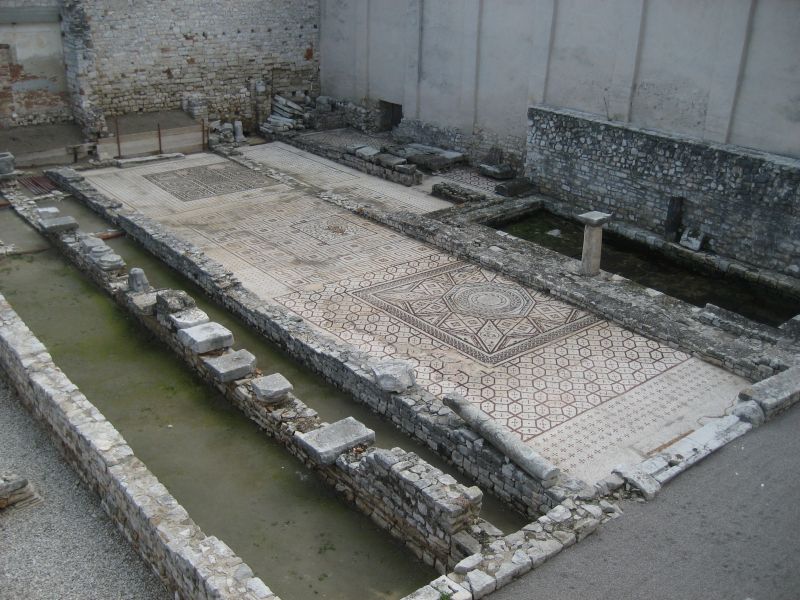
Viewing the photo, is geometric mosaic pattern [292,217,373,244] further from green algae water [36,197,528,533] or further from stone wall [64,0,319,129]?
stone wall [64,0,319,129]

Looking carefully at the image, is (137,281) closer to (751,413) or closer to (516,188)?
(516,188)

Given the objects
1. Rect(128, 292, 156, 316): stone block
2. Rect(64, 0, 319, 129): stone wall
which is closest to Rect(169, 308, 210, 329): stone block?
Rect(128, 292, 156, 316): stone block

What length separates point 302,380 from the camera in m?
8.54

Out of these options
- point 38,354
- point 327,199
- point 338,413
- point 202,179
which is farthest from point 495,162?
point 38,354

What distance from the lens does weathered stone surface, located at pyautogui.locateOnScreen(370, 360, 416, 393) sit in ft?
25.1

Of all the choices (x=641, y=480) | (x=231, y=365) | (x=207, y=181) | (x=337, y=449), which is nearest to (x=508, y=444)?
(x=641, y=480)

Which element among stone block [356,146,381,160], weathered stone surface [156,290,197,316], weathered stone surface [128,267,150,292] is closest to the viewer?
weathered stone surface [156,290,197,316]

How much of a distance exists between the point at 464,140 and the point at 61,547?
37.3 feet

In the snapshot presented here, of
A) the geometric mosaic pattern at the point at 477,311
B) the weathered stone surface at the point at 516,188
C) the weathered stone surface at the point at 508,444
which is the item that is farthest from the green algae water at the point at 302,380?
the weathered stone surface at the point at 516,188

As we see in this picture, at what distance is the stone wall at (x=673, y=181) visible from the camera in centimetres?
1061

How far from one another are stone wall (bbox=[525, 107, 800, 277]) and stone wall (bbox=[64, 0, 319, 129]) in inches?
274

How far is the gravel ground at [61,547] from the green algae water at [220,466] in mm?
661

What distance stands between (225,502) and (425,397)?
2.06 meters

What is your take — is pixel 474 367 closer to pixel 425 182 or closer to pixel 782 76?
pixel 782 76
